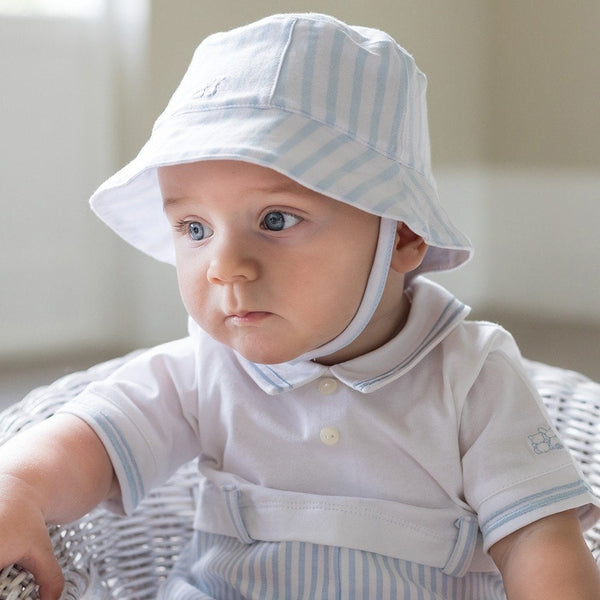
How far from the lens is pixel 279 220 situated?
0.84 meters

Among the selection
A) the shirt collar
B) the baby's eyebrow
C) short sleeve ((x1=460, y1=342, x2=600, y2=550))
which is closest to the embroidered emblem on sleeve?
short sleeve ((x1=460, y1=342, x2=600, y2=550))

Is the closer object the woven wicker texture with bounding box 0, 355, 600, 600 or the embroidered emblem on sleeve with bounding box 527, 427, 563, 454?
the embroidered emblem on sleeve with bounding box 527, 427, 563, 454

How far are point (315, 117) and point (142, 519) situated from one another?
0.56m

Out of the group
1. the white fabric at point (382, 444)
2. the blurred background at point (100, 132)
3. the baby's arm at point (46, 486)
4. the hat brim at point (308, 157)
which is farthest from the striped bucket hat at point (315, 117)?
the blurred background at point (100, 132)

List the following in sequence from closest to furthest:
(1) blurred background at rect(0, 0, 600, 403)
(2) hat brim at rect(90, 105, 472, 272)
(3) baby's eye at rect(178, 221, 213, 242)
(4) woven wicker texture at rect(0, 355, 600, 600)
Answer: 1. (2) hat brim at rect(90, 105, 472, 272)
2. (3) baby's eye at rect(178, 221, 213, 242)
3. (4) woven wicker texture at rect(0, 355, 600, 600)
4. (1) blurred background at rect(0, 0, 600, 403)

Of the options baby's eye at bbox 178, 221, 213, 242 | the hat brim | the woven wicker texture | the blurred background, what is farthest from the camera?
the blurred background

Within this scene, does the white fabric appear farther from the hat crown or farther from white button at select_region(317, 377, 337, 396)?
the hat crown

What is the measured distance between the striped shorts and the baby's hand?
0.16 m

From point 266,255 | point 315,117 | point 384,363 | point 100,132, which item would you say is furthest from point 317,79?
point 100,132

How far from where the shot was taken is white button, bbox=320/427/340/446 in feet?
3.09

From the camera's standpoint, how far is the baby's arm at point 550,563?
2.68 feet

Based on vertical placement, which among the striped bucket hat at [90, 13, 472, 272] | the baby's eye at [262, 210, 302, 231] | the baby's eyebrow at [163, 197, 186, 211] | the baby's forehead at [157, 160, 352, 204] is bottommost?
the baby's eyebrow at [163, 197, 186, 211]

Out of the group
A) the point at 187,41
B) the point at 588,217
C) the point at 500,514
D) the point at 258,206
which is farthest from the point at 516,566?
the point at 588,217

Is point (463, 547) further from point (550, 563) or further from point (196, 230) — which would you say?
point (196, 230)
